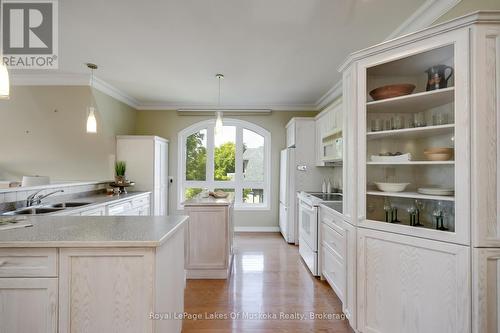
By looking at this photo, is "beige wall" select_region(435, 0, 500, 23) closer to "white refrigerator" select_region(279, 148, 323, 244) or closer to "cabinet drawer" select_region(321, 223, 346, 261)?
"cabinet drawer" select_region(321, 223, 346, 261)

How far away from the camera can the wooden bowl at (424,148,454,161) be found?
1.66 meters

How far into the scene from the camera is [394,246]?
177 cm

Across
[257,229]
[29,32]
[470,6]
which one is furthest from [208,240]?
[470,6]

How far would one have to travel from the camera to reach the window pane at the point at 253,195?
5535 millimetres

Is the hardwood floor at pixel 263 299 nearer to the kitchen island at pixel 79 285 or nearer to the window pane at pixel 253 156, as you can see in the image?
the kitchen island at pixel 79 285

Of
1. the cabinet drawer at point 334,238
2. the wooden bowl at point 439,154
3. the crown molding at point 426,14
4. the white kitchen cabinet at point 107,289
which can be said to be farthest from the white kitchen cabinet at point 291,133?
the white kitchen cabinet at point 107,289

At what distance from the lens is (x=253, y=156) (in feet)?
18.2

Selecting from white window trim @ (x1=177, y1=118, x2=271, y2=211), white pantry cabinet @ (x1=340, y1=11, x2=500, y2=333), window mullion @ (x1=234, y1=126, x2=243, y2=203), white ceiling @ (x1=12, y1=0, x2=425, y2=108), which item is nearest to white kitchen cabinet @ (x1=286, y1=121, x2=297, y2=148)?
white window trim @ (x1=177, y1=118, x2=271, y2=211)

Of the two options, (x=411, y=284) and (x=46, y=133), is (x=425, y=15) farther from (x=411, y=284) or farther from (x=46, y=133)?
(x=46, y=133)

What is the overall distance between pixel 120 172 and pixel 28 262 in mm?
3306

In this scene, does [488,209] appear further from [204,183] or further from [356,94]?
[204,183]

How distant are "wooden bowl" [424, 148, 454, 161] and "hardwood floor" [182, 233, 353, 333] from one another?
157 cm

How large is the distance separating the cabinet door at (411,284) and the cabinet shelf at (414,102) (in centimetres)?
96

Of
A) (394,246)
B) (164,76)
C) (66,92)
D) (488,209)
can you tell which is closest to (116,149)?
(66,92)
